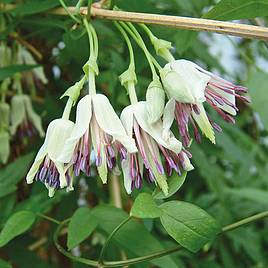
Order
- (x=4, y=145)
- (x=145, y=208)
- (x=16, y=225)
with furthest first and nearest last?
1. (x=4, y=145)
2. (x=16, y=225)
3. (x=145, y=208)

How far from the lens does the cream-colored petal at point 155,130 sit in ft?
2.31

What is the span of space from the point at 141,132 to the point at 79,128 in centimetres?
7

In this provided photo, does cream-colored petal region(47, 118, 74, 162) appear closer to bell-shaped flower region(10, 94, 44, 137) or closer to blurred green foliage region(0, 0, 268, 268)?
blurred green foliage region(0, 0, 268, 268)

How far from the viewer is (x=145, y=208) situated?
2.24 ft

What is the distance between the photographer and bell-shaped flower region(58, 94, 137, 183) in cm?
70

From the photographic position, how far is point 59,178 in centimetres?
72

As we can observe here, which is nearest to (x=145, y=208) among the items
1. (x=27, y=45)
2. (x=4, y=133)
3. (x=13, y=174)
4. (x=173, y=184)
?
(x=173, y=184)

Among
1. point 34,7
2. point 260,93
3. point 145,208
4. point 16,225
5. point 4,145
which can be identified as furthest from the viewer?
point 260,93

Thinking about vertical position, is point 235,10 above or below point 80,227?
above

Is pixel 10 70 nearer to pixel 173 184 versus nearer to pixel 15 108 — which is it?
pixel 15 108

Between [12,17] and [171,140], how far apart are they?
49 cm

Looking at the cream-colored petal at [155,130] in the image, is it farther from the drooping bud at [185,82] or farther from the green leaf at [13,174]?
the green leaf at [13,174]

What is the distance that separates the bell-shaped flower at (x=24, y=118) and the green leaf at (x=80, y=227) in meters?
0.27

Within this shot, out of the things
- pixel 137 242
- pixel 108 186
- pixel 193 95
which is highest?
pixel 193 95
